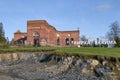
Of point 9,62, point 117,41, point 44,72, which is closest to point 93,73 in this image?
point 44,72

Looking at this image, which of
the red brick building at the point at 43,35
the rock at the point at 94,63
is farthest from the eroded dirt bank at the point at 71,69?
the red brick building at the point at 43,35

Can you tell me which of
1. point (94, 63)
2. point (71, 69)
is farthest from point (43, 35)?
point (94, 63)

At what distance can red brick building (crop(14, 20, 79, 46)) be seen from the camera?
80562 millimetres

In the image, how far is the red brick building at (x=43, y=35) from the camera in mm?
80562

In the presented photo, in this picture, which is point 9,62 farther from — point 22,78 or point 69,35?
point 69,35

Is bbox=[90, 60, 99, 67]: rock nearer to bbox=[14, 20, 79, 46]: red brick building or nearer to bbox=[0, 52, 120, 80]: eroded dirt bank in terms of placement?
bbox=[0, 52, 120, 80]: eroded dirt bank

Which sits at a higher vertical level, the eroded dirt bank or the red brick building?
the red brick building

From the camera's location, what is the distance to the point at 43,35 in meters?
80.6

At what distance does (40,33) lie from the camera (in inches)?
3177

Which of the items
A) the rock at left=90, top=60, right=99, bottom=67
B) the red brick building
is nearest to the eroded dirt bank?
the rock at left=90, top=60, right=99, bottom=67

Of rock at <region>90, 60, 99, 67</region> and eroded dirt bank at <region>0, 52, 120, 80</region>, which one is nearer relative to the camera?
eroded dirt bank at <region>0, 52, 120, 80</region>

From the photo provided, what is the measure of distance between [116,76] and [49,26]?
198 ft

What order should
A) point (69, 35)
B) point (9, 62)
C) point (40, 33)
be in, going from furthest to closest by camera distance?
point (69, 35) < point (40, 33) < point (9, 62)

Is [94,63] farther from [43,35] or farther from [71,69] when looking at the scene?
[43,35]
